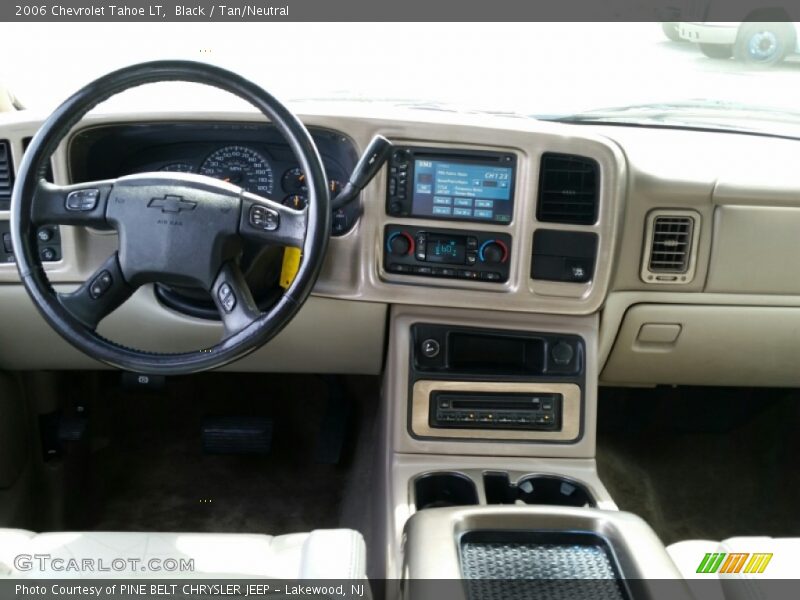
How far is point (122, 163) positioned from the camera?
2.05m

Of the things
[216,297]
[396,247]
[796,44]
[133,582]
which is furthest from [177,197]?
[796,44]

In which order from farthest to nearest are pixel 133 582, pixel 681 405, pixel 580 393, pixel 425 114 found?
pixel 681 405, pixel 580 393, pixel 425 114, pixel 133 582

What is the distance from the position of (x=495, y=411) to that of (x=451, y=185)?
55 centimetres

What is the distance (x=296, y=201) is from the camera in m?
1.96

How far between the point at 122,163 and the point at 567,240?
3.65 feet

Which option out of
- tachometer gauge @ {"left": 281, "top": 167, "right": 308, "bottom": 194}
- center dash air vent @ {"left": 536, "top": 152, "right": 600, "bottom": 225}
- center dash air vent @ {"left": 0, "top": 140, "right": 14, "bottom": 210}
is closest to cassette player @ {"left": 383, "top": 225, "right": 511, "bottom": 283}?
center dash air vent @ {"left": 536, "top": 152, "right": 600, "bottom": 225}

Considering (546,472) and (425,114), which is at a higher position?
(425,114)

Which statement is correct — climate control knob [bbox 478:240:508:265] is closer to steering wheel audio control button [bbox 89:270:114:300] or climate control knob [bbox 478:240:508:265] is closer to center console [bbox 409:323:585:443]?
center console [bbox 409:323:585:443]

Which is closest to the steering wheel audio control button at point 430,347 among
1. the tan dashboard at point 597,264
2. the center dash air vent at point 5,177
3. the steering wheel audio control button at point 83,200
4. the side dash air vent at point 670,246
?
the tan dashboard at point 597,264

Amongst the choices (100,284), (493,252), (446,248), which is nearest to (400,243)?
(446,248)

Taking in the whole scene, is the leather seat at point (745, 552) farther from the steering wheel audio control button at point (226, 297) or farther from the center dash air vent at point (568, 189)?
the steering wheel audio control button at point (226, 297)

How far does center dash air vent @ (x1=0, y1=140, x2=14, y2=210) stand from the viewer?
192 cm

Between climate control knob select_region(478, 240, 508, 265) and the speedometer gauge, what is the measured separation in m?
0.53

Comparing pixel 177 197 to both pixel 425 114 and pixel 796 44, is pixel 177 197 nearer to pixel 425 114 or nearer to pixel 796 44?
pixel 425 114
